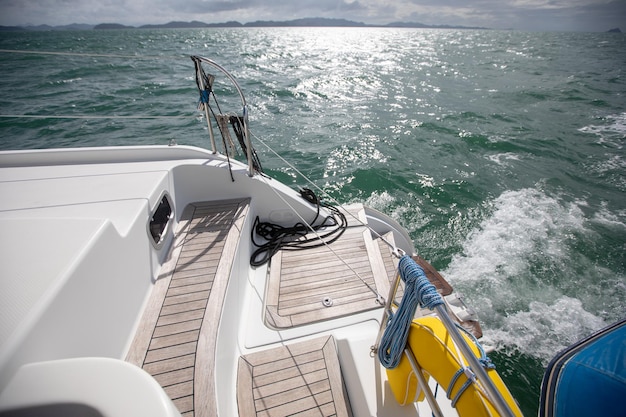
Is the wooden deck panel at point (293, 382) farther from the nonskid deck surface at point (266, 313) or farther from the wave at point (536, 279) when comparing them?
the wave at point (536, 279)

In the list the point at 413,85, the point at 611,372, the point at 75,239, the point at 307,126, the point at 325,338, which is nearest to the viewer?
the point at 611,372

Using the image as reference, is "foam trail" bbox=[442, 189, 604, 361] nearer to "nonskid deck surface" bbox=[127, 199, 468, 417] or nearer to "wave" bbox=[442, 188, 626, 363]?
"wave" bbox=[442, 188, 626, 363]

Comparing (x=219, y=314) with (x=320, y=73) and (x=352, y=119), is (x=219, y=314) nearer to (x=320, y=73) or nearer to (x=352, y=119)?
(x=352, y=119)

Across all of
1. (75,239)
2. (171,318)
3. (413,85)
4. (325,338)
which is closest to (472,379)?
(325,338)

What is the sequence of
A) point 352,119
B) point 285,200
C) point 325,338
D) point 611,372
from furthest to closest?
point 352,119 → point 285,200 → point 325,338 → point 611,372

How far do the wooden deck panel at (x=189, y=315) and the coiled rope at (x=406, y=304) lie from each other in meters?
1.05

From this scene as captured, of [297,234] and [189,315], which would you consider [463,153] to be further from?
[189,315]

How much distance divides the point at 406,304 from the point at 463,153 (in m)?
8.26

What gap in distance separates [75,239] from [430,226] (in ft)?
Result: 17.7

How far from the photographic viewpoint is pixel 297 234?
3.50 m

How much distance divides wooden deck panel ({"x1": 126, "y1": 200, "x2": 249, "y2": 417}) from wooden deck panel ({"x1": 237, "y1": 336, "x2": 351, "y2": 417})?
0.46 meters

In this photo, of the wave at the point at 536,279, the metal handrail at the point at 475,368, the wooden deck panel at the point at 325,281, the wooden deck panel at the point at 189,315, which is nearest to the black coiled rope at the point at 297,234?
the wooden deck panel at the point at 325,281

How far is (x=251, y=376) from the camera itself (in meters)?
2.05

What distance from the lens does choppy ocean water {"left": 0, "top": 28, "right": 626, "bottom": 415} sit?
4.07 metres
